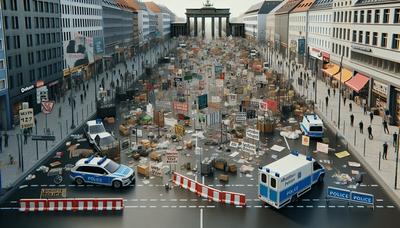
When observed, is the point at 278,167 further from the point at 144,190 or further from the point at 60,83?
the point at 60,83

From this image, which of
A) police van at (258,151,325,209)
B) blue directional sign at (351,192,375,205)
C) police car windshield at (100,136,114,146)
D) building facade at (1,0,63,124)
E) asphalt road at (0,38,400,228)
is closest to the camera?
asphalt road at (0,38,400,228)

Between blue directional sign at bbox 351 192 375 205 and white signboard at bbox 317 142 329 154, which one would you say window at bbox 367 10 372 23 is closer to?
white signboard at bbox 317 142 329 154

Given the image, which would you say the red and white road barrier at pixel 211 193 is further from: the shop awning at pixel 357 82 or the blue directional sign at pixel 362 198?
the shop awning at pixel 357 82

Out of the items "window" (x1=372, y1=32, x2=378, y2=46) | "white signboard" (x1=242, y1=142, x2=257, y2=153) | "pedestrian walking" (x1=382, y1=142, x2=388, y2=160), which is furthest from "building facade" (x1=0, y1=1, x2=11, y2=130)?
"window" (x1=372, y1=32, x2=378, y2=46)

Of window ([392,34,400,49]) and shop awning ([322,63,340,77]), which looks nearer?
window ([392,34,400,49])

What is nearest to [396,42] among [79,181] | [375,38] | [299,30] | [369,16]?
[375,38]

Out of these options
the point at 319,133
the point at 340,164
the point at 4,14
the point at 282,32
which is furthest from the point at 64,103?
the point at 282,32
